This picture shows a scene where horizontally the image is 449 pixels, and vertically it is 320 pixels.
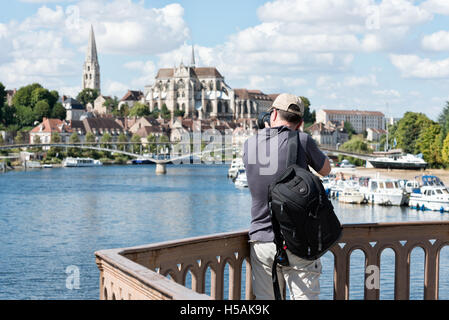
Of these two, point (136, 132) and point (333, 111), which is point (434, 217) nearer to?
point (136, 132)

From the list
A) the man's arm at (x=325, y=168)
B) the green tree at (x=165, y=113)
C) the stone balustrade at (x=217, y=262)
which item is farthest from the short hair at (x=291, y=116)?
the green tree at (x=165, y=113)

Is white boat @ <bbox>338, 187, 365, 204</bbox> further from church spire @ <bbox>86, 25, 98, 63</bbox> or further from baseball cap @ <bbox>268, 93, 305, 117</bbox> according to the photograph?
church spire @ <bbox>86, 25, 98, 63</bbox>

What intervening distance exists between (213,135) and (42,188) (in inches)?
2859

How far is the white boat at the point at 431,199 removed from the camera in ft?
115

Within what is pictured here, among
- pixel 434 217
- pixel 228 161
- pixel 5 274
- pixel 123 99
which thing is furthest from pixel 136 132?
pixel 5 274

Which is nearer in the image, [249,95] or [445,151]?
[445,151]

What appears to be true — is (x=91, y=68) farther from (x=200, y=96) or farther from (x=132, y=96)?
(x=200, y=96)

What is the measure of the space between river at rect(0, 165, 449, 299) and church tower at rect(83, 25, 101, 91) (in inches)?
3987

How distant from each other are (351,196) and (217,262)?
124 feet

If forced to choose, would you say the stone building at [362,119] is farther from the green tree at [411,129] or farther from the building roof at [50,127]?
the green tree at [411,129]

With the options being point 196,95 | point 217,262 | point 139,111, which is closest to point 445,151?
point 217,262

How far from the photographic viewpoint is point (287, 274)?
3.40 meters

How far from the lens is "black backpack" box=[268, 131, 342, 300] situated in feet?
10.00

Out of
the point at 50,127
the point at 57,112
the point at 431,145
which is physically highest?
the point at 57,112
